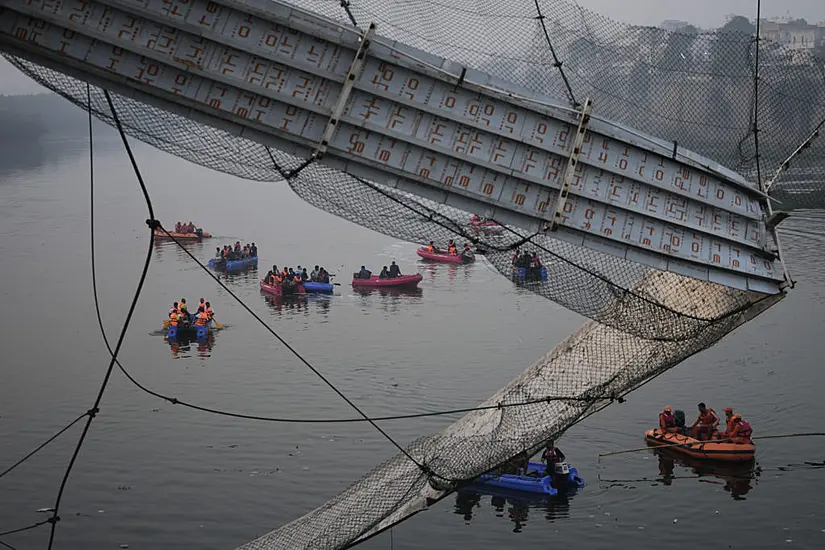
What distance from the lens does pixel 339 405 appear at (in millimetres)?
32031

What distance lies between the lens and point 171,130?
13.2 meters

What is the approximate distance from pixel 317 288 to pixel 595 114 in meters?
33.8

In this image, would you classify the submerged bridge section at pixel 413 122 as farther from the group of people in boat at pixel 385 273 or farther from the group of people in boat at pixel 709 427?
the group of people in boat at pixel 385 273

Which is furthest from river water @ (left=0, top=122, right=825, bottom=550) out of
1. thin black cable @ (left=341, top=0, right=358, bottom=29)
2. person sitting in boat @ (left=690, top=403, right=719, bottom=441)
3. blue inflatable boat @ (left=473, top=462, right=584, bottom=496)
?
thin black cable @ (left=341, top=0, right=358, bottom=29)

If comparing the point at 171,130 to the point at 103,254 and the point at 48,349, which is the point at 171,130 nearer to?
the point at 48,349

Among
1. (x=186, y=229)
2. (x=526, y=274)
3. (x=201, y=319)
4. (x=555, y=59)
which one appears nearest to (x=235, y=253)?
(x=186, y=229)

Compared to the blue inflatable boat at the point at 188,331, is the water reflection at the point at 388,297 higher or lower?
higher

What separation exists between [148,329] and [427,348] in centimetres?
1098

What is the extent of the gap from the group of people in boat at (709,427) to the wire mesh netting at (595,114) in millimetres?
12262

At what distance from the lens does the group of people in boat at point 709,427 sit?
26750 millimetres

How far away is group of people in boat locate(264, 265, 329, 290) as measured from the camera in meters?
46.0

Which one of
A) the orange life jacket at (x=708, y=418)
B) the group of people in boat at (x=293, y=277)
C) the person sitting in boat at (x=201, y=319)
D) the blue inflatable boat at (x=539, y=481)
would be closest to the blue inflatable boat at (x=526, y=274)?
the blue inflatable boat at (x=539, y=481)

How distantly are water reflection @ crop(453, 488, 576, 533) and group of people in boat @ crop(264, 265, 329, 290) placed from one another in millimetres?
22300

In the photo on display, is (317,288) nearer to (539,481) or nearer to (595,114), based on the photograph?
(539,481)
